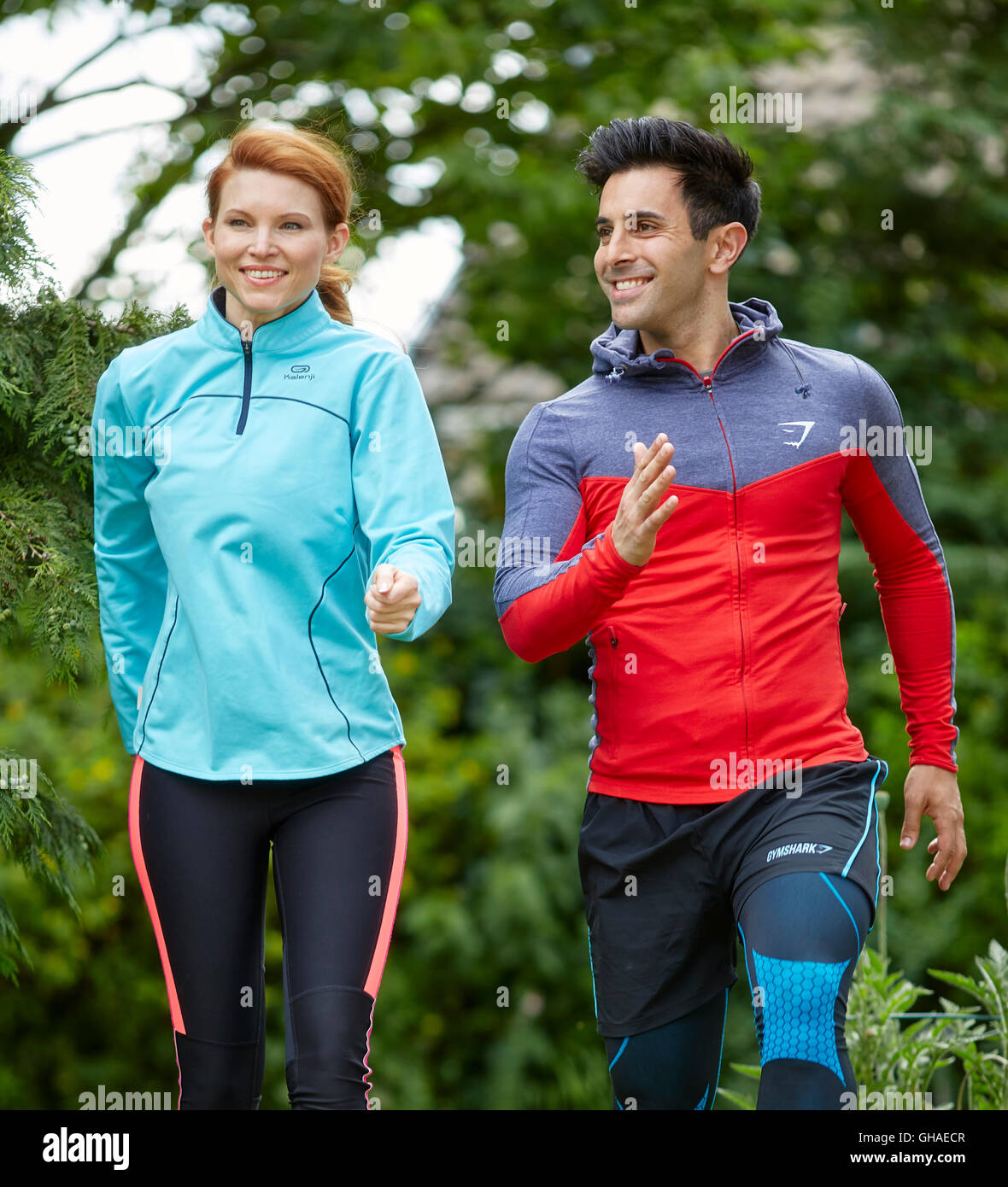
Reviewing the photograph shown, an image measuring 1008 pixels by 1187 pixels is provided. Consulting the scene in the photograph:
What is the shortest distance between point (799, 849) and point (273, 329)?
56.8 inches

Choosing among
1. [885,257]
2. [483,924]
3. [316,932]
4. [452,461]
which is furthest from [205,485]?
[885,257]

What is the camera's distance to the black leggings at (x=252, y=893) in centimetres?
263

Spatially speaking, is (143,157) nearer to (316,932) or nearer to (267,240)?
(267,240)

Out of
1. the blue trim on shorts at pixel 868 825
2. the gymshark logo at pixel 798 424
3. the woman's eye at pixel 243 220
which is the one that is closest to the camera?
the blue trim on shorts at pixel 868 825

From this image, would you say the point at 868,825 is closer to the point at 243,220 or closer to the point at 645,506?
the point at 645,506

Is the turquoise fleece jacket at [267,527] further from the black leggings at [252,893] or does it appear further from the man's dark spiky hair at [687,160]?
the man's dark spiky hair at [687,160]

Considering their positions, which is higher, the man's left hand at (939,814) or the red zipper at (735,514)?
the red zipper at (735,514)

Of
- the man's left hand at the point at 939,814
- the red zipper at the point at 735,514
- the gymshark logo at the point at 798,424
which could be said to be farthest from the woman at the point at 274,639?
the man's left hand at the point at 939,814

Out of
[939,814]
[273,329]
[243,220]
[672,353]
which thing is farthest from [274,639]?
[939,814]

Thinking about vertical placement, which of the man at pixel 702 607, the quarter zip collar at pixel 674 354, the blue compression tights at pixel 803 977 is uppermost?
the quarter zip collar at pixel 674 354

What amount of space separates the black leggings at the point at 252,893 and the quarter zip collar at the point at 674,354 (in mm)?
991

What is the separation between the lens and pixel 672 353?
10.3ft

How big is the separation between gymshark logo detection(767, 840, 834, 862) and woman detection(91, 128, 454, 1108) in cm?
71

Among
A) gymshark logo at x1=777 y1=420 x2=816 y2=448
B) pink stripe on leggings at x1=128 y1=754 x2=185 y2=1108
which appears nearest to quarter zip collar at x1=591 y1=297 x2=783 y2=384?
gymshark logo at x1=777 y1=420 x2=816 y2=448
